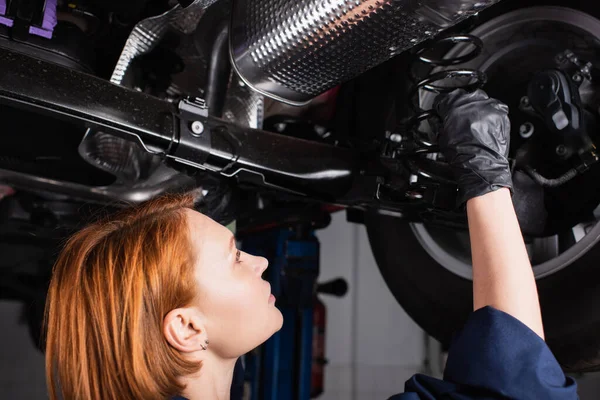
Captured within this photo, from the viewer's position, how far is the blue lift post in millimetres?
1515

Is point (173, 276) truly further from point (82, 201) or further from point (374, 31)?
point (82, 201)

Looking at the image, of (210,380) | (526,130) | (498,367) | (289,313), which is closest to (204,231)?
(210,380)

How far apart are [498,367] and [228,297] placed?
0.38 metres

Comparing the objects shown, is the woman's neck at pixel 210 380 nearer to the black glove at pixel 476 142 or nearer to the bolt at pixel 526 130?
the black glove at pixel 476 142

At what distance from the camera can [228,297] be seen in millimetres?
859

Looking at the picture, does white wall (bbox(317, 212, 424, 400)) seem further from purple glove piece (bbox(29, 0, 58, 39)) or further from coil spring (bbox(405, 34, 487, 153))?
purple glove piece (bbox(29, 0, 58, 39))

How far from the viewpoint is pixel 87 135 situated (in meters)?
1.17

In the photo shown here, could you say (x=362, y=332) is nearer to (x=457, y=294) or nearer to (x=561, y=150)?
(x=457, y=294)

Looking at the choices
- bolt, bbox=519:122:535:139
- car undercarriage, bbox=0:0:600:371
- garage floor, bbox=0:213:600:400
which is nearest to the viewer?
car undercarriage, bbox=0:0:600:371

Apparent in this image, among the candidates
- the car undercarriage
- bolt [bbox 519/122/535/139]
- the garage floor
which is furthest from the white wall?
bolt [bbox 519/122/535/139]

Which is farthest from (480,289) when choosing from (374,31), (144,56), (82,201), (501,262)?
(82,201)

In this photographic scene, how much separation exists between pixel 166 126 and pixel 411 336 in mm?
2933

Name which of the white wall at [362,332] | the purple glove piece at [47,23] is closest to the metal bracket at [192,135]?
the purple glove piece at [47,23]

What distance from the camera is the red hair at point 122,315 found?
80cm
